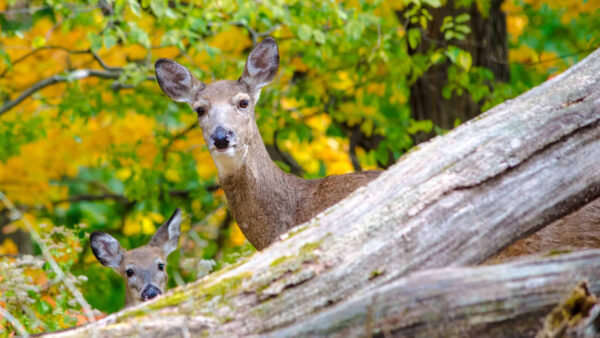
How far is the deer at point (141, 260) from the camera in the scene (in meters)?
6.98

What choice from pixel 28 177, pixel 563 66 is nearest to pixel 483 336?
pixel 563 66

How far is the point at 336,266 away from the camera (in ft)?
12.0

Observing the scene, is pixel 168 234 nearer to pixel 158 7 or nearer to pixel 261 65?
pixel 261 65

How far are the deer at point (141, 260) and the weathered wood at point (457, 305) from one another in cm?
359

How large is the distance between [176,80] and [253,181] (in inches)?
51.3

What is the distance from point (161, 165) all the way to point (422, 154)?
19.8 feet

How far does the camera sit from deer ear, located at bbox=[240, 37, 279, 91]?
705 centimetres

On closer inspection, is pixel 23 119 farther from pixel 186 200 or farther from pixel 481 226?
pixel 481 226

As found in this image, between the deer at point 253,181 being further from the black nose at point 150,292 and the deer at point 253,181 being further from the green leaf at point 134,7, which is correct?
the green leaf at point 134,7

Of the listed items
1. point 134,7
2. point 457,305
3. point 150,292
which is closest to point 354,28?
point 134,7

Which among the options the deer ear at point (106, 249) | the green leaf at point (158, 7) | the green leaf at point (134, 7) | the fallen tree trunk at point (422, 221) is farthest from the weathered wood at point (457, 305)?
the green leaf at point (158, 7)

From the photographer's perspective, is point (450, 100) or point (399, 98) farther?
point (399, 98)

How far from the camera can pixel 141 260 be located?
726 cm

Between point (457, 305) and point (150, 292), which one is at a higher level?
point (457, 305)
